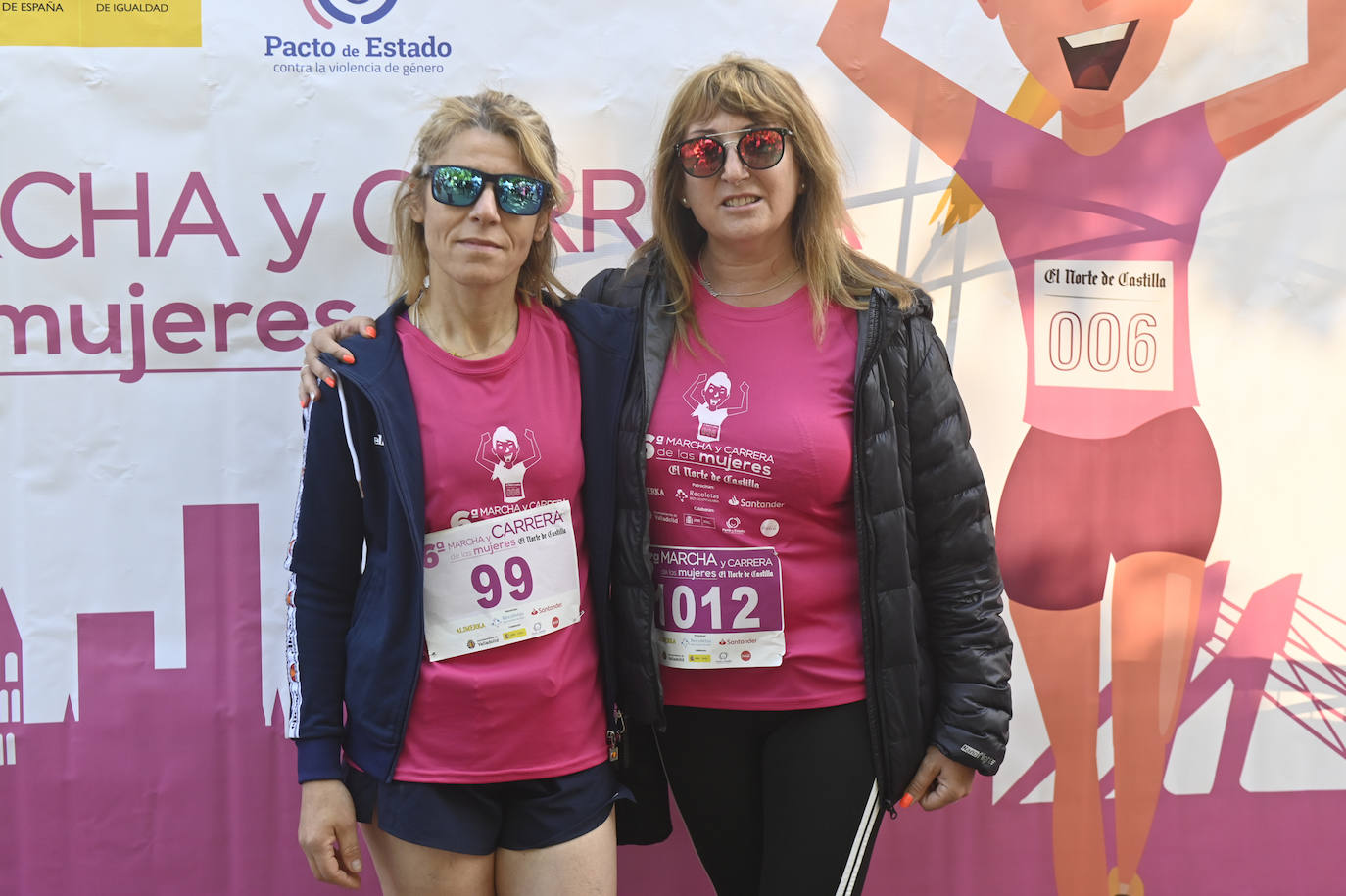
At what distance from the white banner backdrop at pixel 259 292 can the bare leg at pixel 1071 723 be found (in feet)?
0.23

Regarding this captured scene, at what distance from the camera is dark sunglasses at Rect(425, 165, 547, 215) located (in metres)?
1.87

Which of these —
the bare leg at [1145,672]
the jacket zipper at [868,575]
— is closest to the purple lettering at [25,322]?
the jacket zipper at [868,575]

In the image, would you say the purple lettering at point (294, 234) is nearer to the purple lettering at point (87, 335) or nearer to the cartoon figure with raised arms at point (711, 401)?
the purple lettering at point (87, 335)

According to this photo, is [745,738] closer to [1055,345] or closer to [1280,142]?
[1055,345]

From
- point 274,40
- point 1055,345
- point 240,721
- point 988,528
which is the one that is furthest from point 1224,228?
point 240,721

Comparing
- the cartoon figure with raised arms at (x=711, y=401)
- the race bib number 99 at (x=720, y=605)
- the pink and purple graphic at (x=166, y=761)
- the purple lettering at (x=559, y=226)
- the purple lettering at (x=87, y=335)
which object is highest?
the purple lettering at (x=559, y=226)

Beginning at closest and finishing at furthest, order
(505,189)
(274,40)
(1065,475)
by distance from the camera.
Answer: (505,189) < (274,40) < (1065,475)

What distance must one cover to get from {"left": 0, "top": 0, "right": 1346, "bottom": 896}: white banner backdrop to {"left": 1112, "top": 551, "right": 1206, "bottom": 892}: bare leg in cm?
16

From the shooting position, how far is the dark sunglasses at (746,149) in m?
2.03

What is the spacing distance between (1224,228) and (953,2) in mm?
988

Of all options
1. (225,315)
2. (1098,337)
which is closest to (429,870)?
(225,315)

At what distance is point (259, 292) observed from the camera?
2.75m

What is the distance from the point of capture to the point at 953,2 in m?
2.81

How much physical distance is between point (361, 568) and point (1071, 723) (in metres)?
2.07
